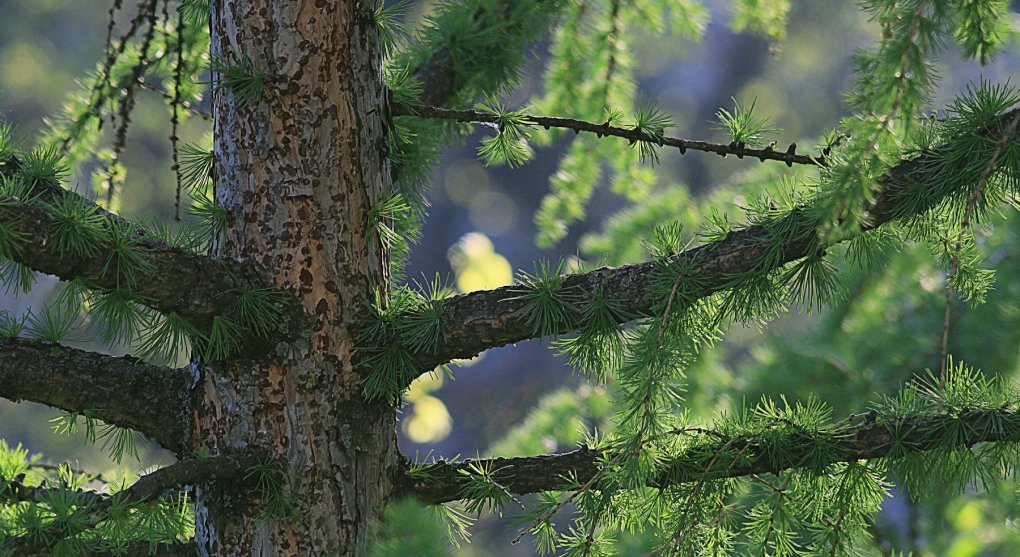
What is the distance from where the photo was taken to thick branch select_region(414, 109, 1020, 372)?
973 millimetres

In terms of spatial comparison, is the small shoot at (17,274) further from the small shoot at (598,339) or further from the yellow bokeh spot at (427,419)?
the yellow bokeh spot at (427,419)

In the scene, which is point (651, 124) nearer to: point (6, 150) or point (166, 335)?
point (166, 335)

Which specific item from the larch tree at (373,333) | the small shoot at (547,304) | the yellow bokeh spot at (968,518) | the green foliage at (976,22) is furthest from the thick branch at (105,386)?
the yellow bokeh spot at (968,518)

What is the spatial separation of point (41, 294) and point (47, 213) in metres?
5.54

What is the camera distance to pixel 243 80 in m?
1.09

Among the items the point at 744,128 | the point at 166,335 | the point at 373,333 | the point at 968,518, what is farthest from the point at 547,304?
the point at 968,518

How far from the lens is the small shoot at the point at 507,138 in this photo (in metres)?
1.18

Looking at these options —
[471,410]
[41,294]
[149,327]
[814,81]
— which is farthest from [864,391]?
[814,81]

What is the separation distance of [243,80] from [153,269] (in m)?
0.26

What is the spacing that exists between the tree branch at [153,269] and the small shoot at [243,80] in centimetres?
19

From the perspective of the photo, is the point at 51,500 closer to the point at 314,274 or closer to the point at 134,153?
the point at 314,274

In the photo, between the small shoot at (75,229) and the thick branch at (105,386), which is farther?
the thick branch at (105,386)

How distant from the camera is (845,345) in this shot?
2.72 m

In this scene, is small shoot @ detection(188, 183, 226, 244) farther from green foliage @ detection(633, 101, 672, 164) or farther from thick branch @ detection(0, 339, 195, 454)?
green foliage @ detection(633, 101, 672, 164)
